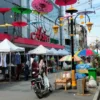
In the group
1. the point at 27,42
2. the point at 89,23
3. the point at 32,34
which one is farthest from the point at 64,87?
the point at 32,34

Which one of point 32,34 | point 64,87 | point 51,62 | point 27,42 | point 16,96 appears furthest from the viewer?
point 32,34

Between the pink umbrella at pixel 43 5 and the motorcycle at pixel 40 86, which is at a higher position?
the pink umbrella at pixel 43 5

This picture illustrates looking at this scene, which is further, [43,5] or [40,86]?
[43,5]

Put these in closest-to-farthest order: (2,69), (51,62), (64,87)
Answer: (64,87) < (2,69) < (51,62)

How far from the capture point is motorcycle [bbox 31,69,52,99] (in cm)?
1396

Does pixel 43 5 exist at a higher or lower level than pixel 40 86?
higher

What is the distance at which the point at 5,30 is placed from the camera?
3322cm

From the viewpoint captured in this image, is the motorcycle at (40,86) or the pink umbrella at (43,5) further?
the pink umbrella at (43,5)

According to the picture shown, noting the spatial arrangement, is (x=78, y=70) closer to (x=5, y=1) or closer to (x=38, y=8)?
(x=38, y=8)

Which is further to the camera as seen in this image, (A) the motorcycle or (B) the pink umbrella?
(B) the pink umbrella

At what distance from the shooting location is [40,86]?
1453 centimetres

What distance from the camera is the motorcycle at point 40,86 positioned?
14.0m

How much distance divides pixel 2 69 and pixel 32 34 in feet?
57.3

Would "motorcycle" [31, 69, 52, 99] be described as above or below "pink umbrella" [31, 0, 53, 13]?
below
